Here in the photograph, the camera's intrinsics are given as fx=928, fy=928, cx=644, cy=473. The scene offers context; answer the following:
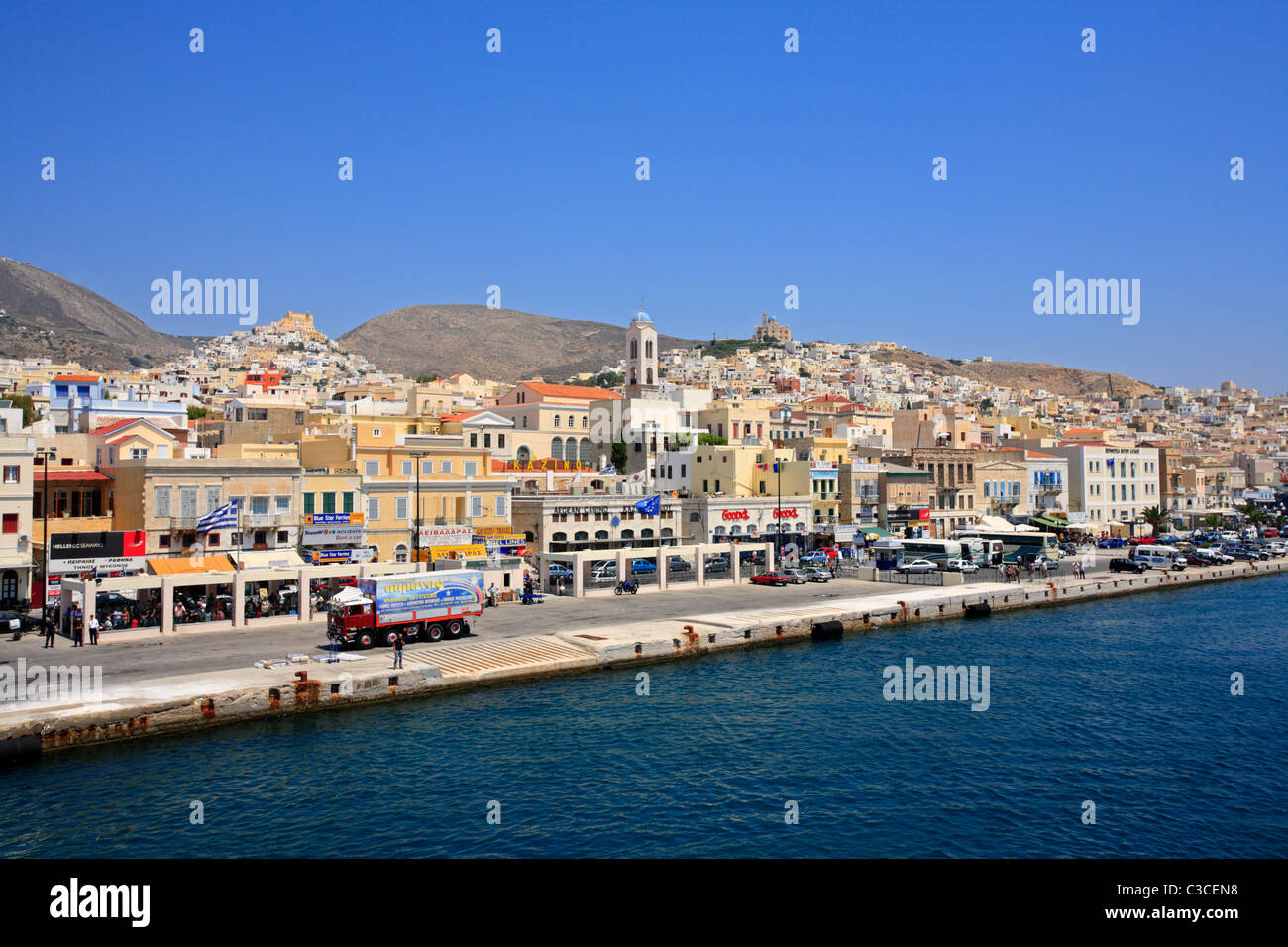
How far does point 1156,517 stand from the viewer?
74750mm

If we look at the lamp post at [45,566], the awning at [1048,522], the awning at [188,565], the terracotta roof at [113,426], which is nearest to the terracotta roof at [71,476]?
the lamp post at [45,566]

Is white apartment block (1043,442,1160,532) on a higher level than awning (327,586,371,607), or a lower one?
higher

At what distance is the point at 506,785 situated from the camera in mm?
18250

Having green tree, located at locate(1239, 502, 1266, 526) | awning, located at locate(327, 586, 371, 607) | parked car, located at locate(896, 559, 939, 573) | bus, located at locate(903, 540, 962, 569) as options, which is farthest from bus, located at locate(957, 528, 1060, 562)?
awning, located at locate(327, 586, 371, 607)

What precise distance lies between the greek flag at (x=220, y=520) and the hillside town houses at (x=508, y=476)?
0.19m

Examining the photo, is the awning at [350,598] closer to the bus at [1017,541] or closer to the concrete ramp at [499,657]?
the concrete ramp at [499,657]

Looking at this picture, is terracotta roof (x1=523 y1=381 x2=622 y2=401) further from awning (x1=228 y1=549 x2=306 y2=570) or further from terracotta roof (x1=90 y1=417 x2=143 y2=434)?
awning (x1=228 y1=549 x2=306 y2=570)

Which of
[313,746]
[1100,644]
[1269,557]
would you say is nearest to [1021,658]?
[1100,644]

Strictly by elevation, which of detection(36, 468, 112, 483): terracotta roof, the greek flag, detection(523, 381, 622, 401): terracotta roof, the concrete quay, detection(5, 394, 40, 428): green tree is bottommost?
the concrete quay

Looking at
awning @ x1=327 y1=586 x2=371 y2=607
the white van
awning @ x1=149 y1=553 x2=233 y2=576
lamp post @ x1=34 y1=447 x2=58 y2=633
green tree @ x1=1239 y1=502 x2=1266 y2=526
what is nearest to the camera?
awning @ x1=327 y1=586 x2=371 y2=607

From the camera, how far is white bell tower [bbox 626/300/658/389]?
81062 mm

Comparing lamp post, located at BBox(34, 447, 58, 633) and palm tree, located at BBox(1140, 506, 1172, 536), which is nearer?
lamp post, located at BBox(34, 447, 58, 633)

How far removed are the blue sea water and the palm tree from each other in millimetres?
50419

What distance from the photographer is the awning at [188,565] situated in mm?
31453
